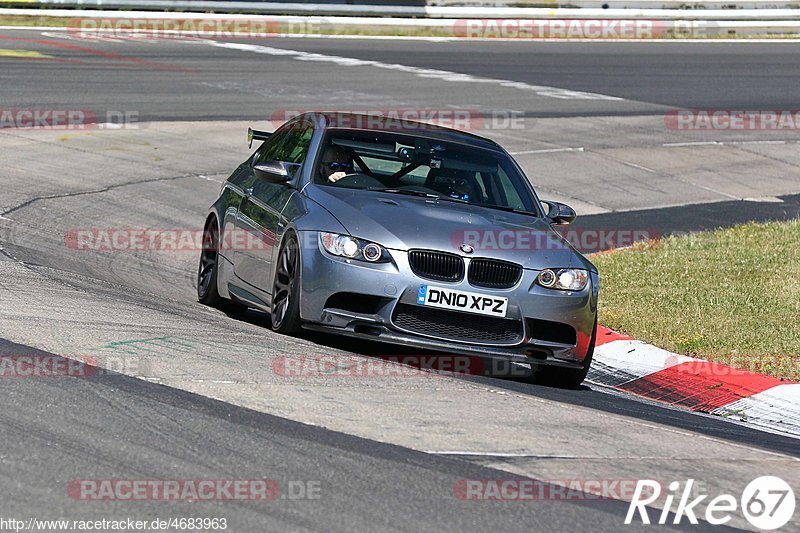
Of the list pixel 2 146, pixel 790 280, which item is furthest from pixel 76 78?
pixel 790 280

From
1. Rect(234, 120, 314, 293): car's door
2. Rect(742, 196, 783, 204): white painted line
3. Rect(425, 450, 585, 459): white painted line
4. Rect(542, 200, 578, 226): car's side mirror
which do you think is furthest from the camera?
Rect(742, 196, 783, 204): white painted line

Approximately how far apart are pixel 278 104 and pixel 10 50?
6.20 metres

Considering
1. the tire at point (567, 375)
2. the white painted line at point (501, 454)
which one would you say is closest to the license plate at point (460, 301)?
the tire at point (567, 375)

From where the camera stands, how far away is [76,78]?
2162 cm

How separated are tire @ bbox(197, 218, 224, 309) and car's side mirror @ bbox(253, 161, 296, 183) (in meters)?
1.17

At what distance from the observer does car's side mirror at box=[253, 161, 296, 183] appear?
8.77m

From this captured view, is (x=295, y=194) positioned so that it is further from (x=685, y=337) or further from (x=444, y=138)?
(x=685, y=337)

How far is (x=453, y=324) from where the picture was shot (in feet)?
25.6

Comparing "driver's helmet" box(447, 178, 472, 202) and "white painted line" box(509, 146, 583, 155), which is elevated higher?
"driver's helmet" box(447, 178, 472, 202)

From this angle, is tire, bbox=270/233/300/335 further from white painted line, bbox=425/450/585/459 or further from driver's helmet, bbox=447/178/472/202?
white painted line, bbox=425/450/585/459

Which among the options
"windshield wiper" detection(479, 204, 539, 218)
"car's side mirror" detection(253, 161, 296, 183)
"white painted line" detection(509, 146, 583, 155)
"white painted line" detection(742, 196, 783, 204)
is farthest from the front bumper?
"white painted line" detection(509, 146, 583, 155)

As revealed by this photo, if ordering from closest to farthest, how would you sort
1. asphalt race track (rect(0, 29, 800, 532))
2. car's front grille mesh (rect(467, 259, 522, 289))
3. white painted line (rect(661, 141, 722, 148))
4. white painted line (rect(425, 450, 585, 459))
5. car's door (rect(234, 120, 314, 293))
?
asphalt race track (rect(0, 29, 800, 532)) → white painted line (rect(425, 450, 585, 459)) → car's front grille mesh (rect(467, 259, 522, 289)) → car's door (rect(234, 120, 314, 293)) → white painted line (rect(661, 141, 722, 148))

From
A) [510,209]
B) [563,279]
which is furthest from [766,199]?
[563,279]

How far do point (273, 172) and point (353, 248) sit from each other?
4.00 ft
